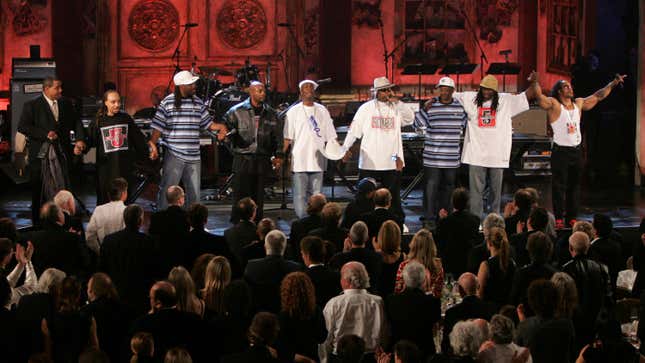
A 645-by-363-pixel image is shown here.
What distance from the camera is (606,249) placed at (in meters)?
9.73

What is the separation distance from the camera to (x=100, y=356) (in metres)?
6.61

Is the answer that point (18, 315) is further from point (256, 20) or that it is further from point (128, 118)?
point (256, 20)

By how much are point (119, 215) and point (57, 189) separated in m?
2.85

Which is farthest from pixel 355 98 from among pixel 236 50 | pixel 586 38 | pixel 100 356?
pixel 100 356

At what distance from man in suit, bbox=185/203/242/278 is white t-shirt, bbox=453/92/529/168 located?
4233 mm

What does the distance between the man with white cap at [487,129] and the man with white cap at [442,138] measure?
0.35ft

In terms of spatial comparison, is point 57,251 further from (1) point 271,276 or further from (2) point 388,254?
(2) point 388,254

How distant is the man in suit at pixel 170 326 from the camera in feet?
23.6

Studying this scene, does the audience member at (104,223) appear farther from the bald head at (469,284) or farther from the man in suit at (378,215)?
the bald head at (469,284)

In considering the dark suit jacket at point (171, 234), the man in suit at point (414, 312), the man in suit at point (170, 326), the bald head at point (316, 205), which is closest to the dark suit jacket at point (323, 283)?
the man in suit at point (414, 312)

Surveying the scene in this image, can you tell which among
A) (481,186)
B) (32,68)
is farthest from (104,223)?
(32,68)

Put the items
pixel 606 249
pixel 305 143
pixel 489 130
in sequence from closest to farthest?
pixel 606 249
pixel 305 143
pixel 489 130

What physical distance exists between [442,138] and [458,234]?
2639mm

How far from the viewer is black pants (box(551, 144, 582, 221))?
A: 13008mm
